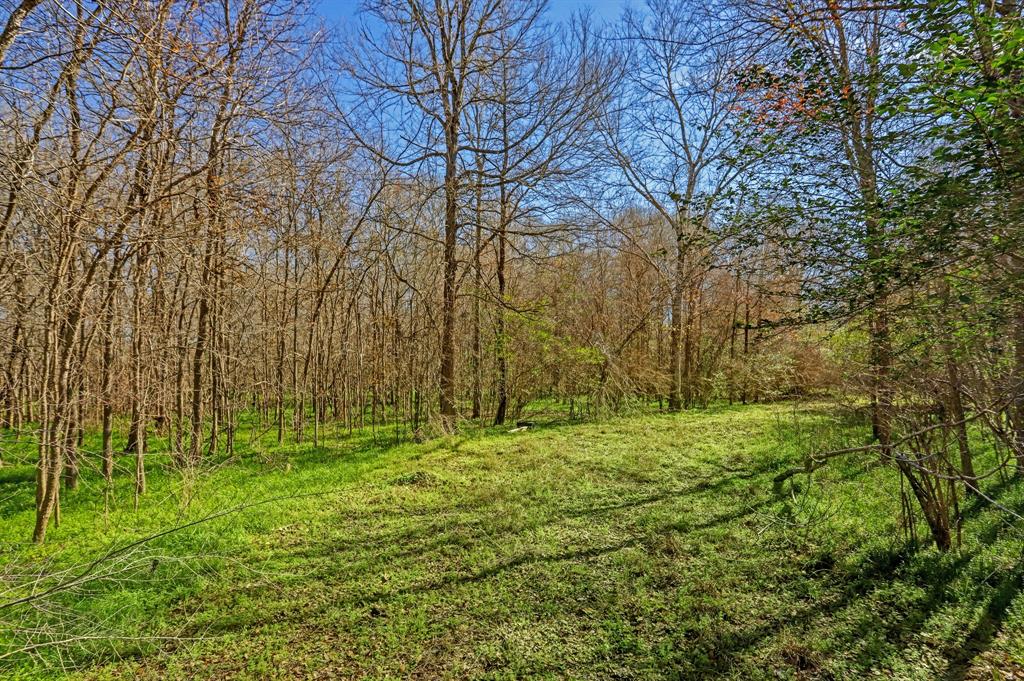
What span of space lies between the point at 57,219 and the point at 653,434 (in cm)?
801

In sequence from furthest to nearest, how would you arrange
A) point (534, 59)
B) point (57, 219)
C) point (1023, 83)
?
point (534, 59) < point (57, 219) < point (1023, 83)

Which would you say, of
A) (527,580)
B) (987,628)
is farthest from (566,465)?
(987,628)

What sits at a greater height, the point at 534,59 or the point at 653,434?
the point at 534,59

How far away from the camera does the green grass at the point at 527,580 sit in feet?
8.64

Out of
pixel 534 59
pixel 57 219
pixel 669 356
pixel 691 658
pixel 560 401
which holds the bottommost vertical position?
pixel 691 658

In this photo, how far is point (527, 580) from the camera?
3.48m

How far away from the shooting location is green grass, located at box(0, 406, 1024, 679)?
2.63m

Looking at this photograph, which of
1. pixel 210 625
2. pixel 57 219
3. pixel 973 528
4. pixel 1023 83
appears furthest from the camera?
pixel 973 528

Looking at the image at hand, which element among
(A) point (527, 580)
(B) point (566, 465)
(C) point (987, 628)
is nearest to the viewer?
(C) point (987, 628)

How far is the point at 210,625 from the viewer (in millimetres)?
2896

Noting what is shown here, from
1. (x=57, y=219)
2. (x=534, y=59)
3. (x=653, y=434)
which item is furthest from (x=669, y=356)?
(x=57, y=219)

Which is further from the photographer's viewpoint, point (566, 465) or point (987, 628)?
point (566, 465)

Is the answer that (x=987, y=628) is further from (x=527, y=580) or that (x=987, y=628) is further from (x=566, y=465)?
(x=566, y=465)

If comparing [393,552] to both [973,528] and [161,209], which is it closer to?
[161,209]
